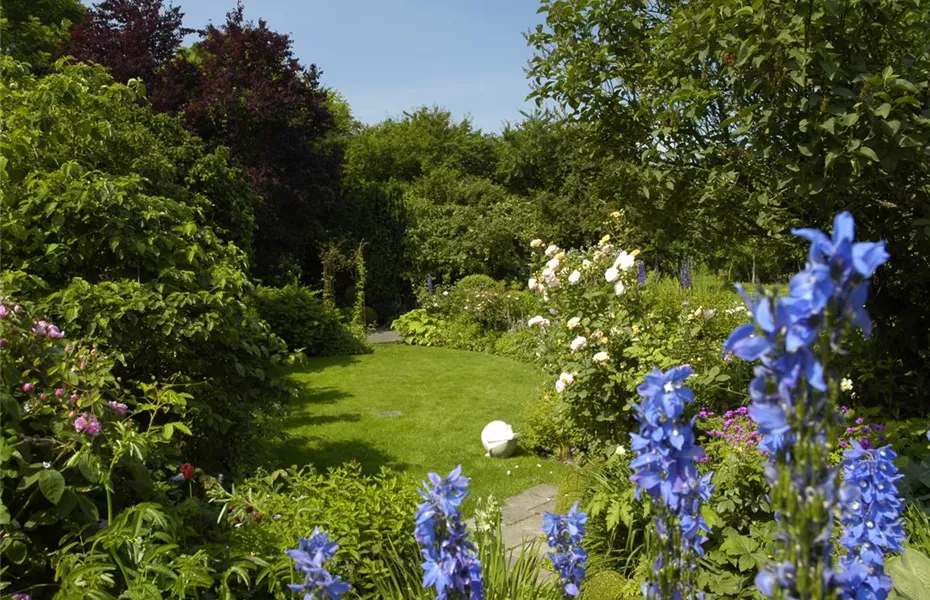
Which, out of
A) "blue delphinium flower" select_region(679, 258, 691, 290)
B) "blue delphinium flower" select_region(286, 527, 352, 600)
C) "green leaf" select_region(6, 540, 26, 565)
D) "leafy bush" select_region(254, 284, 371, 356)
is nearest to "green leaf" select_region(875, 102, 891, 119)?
"blue delphinium flower" select_region(286, 527, 352, 600)

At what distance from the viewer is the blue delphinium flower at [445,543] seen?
1426 millimetres

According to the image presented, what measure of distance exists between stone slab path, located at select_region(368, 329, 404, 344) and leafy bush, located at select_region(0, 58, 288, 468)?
27.9 ft

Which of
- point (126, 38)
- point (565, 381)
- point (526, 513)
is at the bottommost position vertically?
point (526, 513)

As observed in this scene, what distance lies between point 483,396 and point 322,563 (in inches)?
267

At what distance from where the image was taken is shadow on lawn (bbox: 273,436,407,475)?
547 cm

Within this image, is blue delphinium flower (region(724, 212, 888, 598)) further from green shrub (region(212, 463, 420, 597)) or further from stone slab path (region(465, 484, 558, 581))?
stone slab path (region(465, 484, 558, 581))

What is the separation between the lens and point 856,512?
157 cm

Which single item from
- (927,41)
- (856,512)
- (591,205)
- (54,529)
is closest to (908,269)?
(927,41)

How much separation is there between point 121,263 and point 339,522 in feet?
6.34

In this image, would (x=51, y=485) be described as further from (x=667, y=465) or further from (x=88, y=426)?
(x=667, y=465)

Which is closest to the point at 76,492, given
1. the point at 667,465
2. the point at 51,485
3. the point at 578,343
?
the point at 51,485

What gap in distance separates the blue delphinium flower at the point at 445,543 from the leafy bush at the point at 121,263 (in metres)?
2.04

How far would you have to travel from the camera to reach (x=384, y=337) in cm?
1343

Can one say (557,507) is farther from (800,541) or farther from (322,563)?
(800,541)
